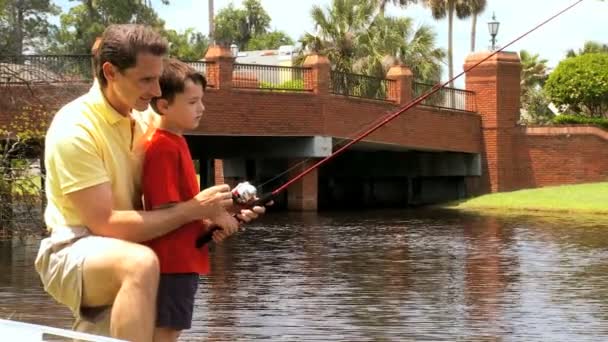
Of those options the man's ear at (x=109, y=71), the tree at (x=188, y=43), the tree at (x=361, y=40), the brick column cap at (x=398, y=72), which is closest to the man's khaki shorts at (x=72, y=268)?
the man's ear at (x=109, y=71)

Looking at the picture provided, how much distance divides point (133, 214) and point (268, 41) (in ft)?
312

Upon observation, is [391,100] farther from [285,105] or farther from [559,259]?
[559,259]

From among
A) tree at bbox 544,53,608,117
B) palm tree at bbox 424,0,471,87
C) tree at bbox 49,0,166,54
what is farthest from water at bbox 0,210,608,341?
tree at bbox 49,0,166,54

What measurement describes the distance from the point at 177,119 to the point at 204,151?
108 ft

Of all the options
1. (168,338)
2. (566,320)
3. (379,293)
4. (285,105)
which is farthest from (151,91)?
(285,105)

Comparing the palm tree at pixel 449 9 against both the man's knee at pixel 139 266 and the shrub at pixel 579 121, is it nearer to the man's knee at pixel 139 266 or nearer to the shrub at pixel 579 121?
the shrub at pixel 579 121

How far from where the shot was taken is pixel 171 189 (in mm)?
4160

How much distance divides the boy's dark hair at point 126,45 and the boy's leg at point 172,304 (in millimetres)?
742

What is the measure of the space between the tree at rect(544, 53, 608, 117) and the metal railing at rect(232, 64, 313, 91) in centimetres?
1044

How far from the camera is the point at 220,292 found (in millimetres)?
12508

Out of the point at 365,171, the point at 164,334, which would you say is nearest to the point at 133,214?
the point at 164,334

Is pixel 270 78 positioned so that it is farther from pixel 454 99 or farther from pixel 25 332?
pixel 25 332

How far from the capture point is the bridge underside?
36.8 meters

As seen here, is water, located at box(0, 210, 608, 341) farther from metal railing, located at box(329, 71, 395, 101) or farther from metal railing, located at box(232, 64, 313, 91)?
metal railing, located at box(329, 71, 395, 101)
